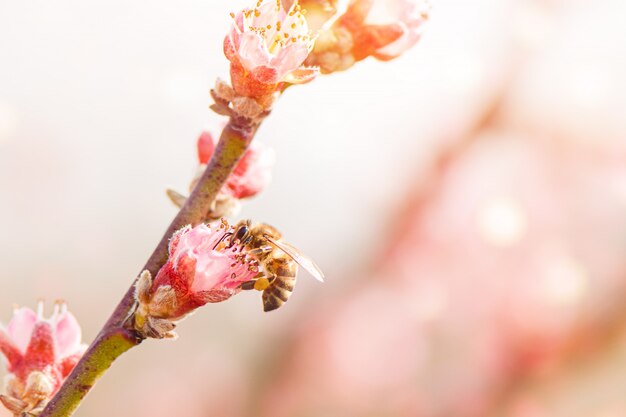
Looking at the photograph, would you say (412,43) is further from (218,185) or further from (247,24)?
(218,185)

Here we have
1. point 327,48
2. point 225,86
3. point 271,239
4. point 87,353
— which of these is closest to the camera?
point 87,353

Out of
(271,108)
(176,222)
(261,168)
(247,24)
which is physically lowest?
(261,168)

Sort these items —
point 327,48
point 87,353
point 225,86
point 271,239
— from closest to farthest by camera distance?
point 87,353, point 225,86, point 327,48, point 271,239

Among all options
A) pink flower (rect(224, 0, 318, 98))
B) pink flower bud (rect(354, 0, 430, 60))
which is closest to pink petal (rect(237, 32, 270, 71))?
pink flower (rect(224, 0, 318, 98))

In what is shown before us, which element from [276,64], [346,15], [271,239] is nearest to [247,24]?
[276,64]

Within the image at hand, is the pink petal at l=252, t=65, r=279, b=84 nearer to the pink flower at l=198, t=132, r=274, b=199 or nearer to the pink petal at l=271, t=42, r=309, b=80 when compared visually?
the pink petal at l=271, t=42, r=309, b=80

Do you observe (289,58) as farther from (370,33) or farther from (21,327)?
(21,327)
